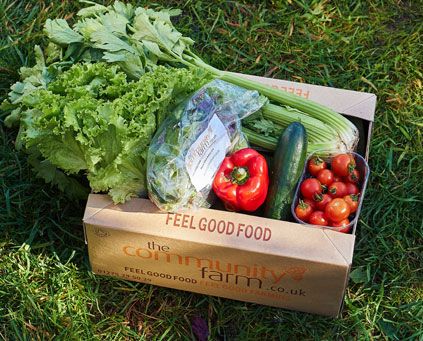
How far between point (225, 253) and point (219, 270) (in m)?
0.13

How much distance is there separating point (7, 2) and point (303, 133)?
6.77 ft

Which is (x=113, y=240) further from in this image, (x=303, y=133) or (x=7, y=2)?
(x=7, y=2)

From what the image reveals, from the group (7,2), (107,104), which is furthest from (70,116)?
(7,2)

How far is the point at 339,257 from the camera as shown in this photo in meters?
2.60

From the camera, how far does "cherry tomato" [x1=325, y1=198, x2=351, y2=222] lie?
2.77m

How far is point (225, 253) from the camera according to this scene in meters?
2.70

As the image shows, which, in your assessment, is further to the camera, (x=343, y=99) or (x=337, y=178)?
(x=343, y=99)

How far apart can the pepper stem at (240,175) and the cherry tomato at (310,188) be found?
0.24 m

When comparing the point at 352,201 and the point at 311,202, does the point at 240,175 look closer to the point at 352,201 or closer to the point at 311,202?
the point at 311,202

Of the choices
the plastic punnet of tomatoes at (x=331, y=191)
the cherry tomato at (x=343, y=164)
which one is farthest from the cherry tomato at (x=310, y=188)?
the cherry tomato at (x=343, y=164)

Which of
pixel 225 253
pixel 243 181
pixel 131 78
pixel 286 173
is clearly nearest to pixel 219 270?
pixel 225 253

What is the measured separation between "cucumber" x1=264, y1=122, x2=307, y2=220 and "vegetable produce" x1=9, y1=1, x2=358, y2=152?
150 mm

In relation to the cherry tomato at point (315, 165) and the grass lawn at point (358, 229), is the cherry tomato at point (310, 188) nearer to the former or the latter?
the cherry tomato at point (315, 165)

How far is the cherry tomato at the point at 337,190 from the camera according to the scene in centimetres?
287
